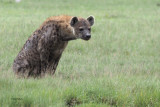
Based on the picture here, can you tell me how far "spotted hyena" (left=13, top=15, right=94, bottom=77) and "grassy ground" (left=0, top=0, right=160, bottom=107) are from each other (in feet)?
0.96

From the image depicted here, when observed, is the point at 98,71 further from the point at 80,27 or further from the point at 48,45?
the point at 48,45

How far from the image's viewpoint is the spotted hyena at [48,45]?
7695mm

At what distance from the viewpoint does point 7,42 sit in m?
11.1

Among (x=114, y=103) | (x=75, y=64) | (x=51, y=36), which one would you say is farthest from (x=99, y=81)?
(x=75, y=64)

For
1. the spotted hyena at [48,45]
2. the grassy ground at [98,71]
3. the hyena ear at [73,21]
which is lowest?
the grassy ground at [98,71]

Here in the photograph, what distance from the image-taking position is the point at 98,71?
26.7 ft

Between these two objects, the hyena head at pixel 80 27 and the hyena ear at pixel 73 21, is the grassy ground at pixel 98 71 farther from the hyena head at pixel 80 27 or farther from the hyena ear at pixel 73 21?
the hyena ear at pixel 73 21

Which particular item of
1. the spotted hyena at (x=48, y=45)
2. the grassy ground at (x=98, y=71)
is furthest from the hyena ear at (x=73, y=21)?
the grassy ground at (x=98, y=71)

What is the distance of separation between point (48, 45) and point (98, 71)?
120 cm

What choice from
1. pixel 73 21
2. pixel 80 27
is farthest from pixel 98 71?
pixel 73 21

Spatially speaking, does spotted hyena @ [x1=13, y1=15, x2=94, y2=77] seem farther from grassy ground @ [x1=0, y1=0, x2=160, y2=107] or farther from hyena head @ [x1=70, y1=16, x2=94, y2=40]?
grassy ground @ [x1=0, y1=0, x2=160, y2=107]

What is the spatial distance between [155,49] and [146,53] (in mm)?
597

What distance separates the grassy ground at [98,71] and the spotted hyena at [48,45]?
294 mm

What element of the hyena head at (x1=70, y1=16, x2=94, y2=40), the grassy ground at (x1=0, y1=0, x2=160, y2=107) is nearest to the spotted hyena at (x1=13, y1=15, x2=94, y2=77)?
the hyena head at (x1=70, y1=16, x2=94, y2=40)
